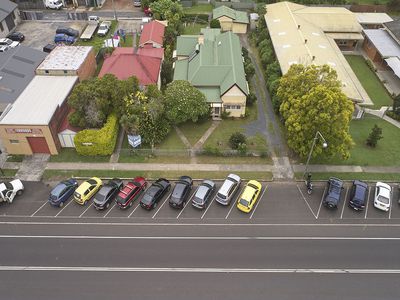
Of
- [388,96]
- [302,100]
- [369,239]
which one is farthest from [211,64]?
[369,239]

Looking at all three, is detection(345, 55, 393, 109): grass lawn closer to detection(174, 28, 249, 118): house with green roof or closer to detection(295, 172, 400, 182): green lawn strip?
detection(295, 172, 400, 182): green lawn strip

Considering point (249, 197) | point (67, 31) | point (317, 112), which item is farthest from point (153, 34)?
point (249, 197)

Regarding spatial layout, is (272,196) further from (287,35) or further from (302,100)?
(287,35)

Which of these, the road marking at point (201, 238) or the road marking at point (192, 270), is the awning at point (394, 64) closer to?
the road marking at point (201, 238)

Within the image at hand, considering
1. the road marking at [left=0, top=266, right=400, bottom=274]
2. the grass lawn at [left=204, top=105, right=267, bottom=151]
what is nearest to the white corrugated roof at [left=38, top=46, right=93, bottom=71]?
the grass lawn at [left=204, top=105, right=267, bottom=151]

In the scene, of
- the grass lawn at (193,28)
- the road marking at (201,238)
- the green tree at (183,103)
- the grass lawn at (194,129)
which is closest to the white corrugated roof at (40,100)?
the road marking at (201,238)

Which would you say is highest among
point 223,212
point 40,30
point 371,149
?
point 40,30

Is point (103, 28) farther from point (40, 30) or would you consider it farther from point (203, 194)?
point (203, 194)
